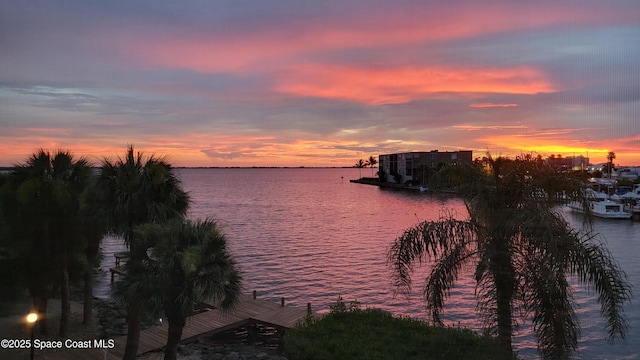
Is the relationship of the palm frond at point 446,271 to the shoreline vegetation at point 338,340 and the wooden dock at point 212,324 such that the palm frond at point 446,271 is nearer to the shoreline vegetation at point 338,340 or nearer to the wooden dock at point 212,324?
the shoreline vegetation at point 338,340

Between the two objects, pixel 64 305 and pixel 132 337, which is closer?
pixel 132 337

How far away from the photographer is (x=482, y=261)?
35.7 feet

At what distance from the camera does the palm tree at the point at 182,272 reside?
498 inches

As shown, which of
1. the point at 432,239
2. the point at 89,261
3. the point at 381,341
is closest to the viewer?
the point at 432,239

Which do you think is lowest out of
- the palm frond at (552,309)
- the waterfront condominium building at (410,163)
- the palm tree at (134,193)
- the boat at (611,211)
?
the boat at (611,211)

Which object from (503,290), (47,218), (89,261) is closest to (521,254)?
(503,290)

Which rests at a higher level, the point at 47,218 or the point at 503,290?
the point at 47,218

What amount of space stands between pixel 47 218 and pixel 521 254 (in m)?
18.5

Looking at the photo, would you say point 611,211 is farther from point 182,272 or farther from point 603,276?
point 182,272

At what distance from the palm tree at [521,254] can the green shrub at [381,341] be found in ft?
4.44

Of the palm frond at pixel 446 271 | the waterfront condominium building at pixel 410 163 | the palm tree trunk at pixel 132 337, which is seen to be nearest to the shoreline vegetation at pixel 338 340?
the palm frond at pixel 446 271

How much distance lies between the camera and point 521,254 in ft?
35.5

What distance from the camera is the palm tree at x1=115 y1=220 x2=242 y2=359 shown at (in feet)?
41.5

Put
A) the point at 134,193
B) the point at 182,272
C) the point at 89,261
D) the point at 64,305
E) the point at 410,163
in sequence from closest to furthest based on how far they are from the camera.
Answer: the point at 182,272 < the point at 134,193 < the point at 64,305 < the point at 89,261 < the point at 410,163
